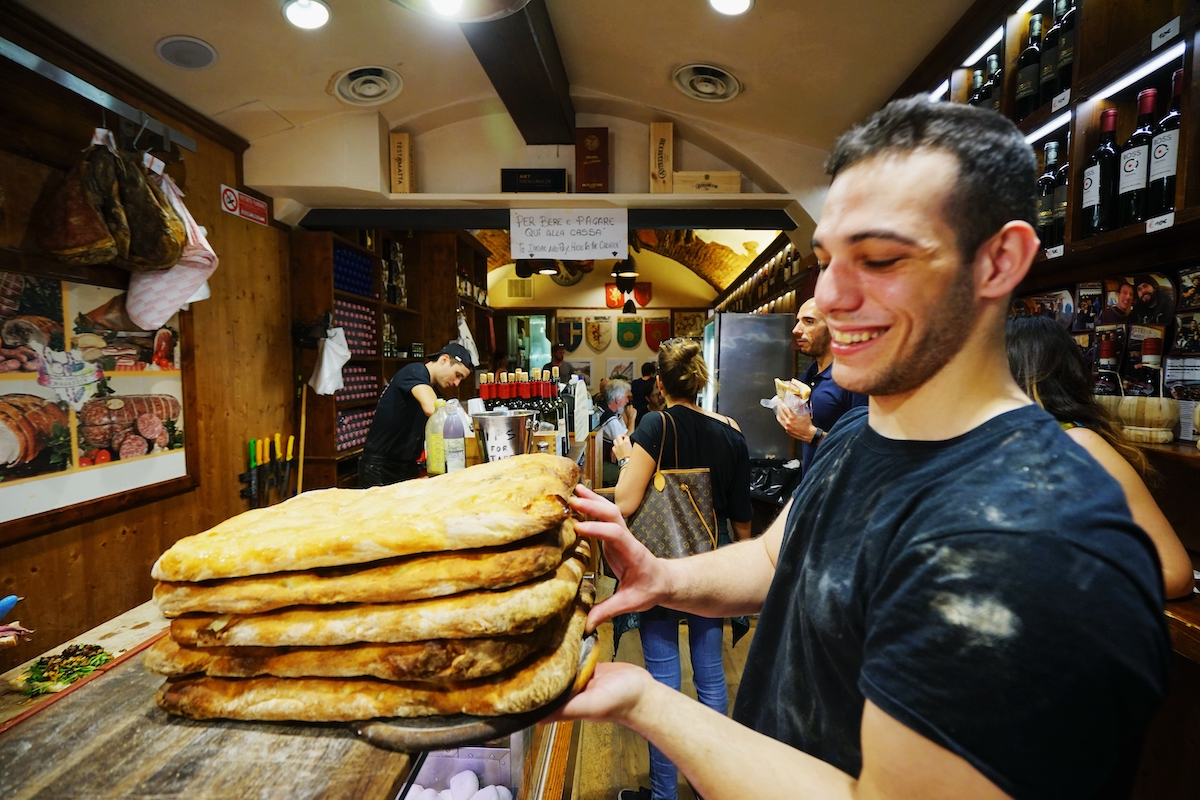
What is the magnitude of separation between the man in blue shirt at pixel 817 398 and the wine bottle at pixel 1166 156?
3.81ft

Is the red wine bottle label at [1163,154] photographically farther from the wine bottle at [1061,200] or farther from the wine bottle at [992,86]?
the wine bottle at [992,86]

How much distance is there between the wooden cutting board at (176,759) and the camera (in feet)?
1.82

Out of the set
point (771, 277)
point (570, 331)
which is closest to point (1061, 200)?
point (771, 277)

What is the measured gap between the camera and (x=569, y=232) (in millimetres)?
4203

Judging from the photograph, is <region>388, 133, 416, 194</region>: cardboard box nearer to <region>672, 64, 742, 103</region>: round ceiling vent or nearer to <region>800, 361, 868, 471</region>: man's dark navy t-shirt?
<region>672, 64, 742, 103</region>: round ceiling vent

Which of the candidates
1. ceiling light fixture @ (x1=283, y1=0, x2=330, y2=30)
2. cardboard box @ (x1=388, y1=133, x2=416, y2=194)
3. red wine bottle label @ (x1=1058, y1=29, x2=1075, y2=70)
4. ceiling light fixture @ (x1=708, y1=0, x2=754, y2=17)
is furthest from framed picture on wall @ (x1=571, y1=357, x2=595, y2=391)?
red wine bottle label @ (x1=1058, y1=29, x2=1075, y2=70)

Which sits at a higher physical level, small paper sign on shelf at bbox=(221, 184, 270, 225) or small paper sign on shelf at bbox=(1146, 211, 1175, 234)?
small paper sign on shelf at bbox=(221, 184, 270, 225)

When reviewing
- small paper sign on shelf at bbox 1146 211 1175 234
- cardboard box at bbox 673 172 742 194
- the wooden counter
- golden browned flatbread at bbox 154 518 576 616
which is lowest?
the wooden counter

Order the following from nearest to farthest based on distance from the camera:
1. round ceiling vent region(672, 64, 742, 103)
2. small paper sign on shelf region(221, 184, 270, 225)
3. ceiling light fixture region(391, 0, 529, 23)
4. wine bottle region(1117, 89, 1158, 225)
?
1. wine bottle region(1117, 89, 1158, 225)
2. ceiling light fixture region(391, 0, 529, 23)
3. round ceiling vent region(672, 64, 742, 103)
4. small paper sign on shelf region(221, 184, 270, 225)

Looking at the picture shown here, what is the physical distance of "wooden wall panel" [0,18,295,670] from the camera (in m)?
2.45

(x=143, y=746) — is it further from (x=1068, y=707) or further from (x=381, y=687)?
(x=1068, y=707)

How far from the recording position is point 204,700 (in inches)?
26.2

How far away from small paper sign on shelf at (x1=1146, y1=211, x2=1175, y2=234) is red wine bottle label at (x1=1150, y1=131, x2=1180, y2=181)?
14cm

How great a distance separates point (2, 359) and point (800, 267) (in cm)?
538
